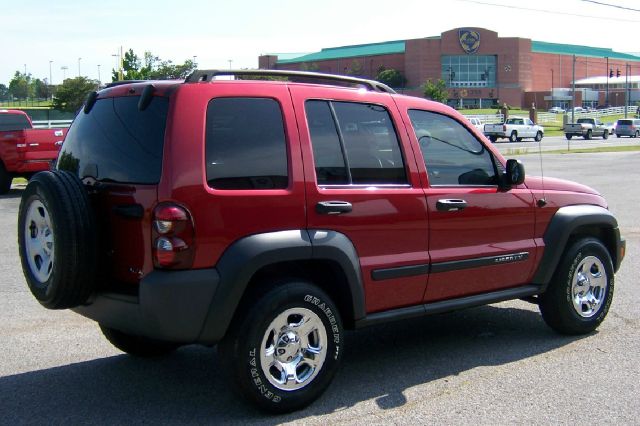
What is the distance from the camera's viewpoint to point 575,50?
161m

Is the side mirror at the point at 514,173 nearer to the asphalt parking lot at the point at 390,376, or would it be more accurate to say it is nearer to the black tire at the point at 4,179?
the asphalt parking lot at the point at 390,376

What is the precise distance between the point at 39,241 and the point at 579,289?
4132mm

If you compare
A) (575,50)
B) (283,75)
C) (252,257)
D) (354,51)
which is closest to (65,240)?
(252,257)

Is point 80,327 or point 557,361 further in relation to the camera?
point 80,327

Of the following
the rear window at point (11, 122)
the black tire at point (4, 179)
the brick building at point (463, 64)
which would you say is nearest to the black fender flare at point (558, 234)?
the black tire at point (4, 179)

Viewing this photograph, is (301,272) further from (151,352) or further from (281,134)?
(151,352)

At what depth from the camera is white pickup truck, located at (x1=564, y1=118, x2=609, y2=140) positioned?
57050 mm

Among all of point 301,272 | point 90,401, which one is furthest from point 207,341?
point 90,401

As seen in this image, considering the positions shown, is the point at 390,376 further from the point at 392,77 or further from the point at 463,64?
the point at 463,64

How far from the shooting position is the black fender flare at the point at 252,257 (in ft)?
13.6

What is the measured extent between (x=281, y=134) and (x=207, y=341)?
4.22 feet

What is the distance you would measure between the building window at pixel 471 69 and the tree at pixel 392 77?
971 centimetres

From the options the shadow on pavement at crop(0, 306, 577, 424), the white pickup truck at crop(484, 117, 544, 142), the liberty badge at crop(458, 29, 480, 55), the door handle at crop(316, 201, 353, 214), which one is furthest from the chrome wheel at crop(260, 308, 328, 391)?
the liberty badge at crop(458, 29, 480, 55)

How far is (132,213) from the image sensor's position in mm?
4227
